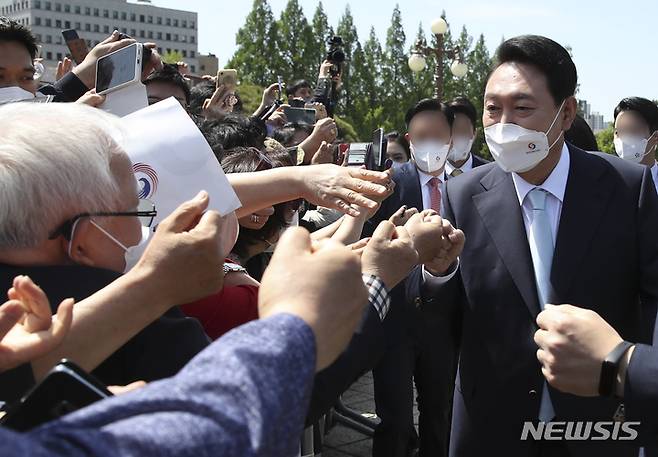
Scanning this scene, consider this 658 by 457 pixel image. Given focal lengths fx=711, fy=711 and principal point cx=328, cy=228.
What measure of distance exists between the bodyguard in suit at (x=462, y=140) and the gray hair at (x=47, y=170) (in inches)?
182

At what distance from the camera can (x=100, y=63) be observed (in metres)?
2.95

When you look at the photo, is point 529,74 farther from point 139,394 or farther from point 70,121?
point 139,394

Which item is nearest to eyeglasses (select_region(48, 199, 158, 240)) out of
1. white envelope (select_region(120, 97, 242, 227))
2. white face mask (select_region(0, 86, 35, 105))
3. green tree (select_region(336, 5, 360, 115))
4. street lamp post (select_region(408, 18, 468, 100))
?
white envelope (select_region(120, 97, 242, 227))

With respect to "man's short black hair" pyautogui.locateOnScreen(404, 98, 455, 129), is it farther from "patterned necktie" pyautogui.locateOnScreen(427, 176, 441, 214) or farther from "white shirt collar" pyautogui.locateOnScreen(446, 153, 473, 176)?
"patterned necktie" pyautogui.locateOnScreen(427, 176, 441, 214)

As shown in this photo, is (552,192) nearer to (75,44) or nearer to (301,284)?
(301,284)

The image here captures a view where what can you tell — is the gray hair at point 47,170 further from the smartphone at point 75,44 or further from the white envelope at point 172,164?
the smartphone at point 75,44

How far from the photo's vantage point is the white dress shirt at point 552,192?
2707mm

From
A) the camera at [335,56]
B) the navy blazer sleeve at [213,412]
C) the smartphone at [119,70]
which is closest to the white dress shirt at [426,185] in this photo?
the smartphone at [119,70]

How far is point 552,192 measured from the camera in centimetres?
272

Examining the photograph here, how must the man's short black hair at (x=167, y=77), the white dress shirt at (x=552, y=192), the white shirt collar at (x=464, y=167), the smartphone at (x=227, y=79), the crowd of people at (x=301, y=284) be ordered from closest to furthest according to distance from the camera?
the crowd of people at (x=301, y=284)
the white dress shirt at (x=552, y=192)
the man's short black hair at (x=167, y=77)
the smartphone at (x=227, y=79)
the white shirt collar at (x=464, y=167)

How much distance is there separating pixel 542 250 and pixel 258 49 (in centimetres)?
5657

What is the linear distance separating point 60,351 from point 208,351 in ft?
1.94

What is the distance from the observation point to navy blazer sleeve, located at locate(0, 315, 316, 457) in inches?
29.9

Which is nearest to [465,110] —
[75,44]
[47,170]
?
[75,44]
